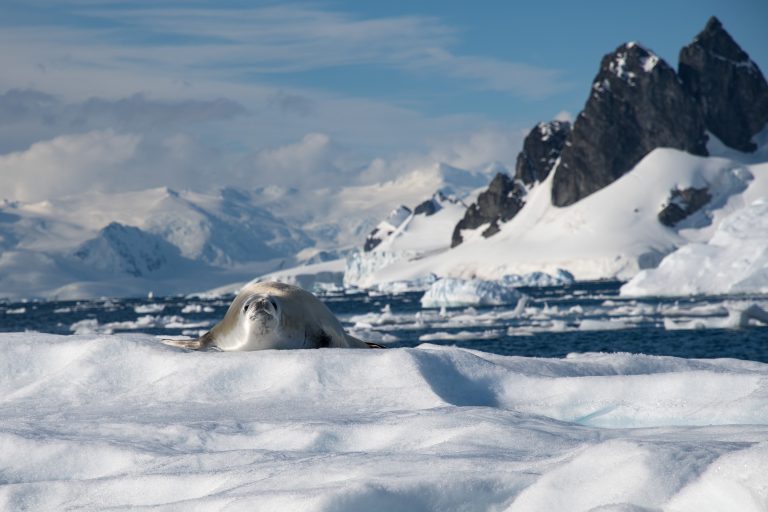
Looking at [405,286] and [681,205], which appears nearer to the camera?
[405,286]

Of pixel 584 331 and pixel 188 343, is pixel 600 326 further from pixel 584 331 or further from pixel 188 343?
pixel 188 343

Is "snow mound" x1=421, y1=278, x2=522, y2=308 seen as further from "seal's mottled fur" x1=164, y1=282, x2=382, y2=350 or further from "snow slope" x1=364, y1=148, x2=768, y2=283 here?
"snow slope" x1=364, y1=148, x2=768, y2=283

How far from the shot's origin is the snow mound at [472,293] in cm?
8738

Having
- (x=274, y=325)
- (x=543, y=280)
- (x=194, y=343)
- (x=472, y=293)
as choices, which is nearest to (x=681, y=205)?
(x=543, y=280)

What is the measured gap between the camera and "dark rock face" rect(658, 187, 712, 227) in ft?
630

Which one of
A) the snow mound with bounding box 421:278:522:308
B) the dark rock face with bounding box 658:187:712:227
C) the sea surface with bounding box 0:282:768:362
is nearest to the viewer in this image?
the sea surface with bounding box 0:282:768:362

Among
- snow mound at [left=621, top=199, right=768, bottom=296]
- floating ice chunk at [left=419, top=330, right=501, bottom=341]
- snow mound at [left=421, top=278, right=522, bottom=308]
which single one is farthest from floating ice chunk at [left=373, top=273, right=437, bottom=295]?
floating ice chunk at [left=419, top=330, right=501, bottom=341]

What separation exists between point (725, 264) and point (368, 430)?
72.3 m

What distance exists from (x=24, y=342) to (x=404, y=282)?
160325mm

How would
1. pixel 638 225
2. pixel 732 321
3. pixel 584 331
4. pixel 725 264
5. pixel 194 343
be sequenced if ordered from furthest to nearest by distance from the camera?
pixel 638 225 < pixel 725 264 < pixel 584 331 < pixel 732 321 < pixel 194 343

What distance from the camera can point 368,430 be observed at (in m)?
7.62

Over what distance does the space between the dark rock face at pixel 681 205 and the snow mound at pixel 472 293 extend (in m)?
109

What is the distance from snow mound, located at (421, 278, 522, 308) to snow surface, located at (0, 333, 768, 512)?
75.7 metres

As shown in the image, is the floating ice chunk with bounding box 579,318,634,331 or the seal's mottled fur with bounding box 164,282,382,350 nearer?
the seal's mottled fur with bounding box 164,282,382,350
